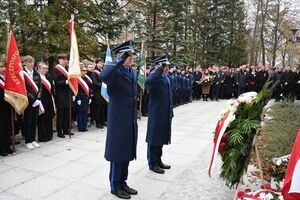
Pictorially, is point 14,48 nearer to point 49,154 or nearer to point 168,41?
point 49,154

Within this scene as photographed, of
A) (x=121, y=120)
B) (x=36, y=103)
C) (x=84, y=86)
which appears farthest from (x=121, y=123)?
(x=84, y=86)

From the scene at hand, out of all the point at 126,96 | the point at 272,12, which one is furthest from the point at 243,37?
the point at 126,96

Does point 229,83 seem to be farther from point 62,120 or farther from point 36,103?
point 36,103

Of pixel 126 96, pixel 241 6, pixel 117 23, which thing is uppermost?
pixel 241 6

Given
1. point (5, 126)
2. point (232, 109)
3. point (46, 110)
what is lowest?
point (5, 126)

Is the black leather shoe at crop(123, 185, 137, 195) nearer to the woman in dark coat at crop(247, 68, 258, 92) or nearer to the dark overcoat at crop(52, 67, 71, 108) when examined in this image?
the dark overcoat at crop(52, 67, 71, 108)

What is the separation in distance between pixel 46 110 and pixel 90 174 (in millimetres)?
2847

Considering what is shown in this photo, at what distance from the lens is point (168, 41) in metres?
19.5

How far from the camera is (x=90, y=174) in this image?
560 cm

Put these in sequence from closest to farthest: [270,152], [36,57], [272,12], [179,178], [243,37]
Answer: [179,178], [270,152], [36,57], [243,37], [272,12]

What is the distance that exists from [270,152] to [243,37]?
26076 mm

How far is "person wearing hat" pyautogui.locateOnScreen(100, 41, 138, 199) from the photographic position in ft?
15.1

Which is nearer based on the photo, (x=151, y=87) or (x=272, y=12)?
(x=151, y=87)

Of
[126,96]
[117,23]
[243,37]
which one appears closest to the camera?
[126,96]
